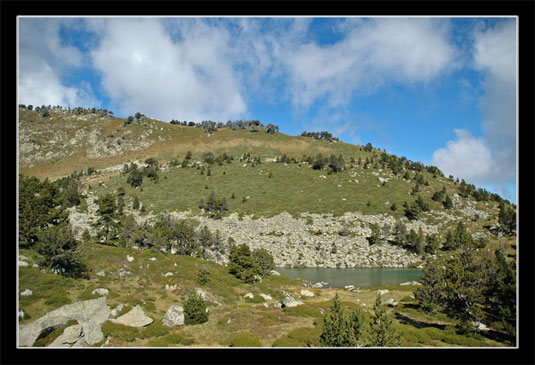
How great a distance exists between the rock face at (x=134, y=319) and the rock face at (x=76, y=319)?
1030 millimetres

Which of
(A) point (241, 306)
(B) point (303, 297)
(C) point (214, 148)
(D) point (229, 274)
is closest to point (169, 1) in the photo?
(A) point (241, 306)

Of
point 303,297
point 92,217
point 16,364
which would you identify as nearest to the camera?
point 16,364

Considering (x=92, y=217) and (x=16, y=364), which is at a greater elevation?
(x=16, y=364)

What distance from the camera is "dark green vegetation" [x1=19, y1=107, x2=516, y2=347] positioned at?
1834cm

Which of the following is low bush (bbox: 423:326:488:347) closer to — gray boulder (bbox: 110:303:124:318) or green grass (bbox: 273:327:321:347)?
green grass (bbox: 273:327:321:347)

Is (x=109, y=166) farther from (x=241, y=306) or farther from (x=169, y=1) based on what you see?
(x=169, y=1)

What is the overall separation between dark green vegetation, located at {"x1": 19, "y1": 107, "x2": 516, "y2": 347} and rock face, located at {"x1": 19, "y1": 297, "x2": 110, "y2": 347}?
2.94 ft

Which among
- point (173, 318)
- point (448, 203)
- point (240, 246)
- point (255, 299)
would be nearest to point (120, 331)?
point (173, 318)

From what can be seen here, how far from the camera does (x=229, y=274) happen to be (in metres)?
39.3

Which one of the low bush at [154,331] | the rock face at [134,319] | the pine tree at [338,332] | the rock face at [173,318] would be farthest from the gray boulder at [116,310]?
the pine tree at [338,332]

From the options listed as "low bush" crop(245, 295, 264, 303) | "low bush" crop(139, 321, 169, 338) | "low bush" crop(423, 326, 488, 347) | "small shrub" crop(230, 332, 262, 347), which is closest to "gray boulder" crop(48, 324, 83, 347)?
"low bush" crop(139, 321, 169, 338)

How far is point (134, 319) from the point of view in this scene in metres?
18.8

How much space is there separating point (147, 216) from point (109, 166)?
73.3 meters

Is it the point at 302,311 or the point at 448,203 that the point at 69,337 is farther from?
the point at 448,203
